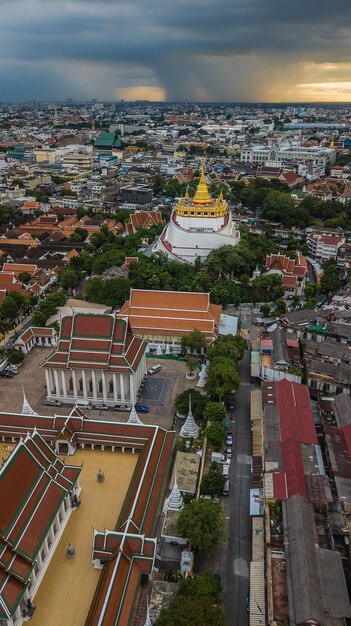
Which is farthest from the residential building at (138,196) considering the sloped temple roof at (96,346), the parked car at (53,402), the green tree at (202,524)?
the green tree at (202,524)

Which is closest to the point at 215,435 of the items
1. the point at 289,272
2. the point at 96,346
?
the point at 96,346

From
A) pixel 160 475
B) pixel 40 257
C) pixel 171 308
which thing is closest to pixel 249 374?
pixel 171 308

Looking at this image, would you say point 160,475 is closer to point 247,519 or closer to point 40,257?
point 247,519

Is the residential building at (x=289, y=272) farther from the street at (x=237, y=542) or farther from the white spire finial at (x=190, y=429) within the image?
the white spire finial at (x=190, y=429)

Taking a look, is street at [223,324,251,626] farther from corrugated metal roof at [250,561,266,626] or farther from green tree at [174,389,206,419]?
green tree at [174,389,206,419]

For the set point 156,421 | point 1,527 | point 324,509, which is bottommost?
point 156,421

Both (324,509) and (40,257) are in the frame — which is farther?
(40,257)

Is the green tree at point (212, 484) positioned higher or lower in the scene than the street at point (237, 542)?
higher
